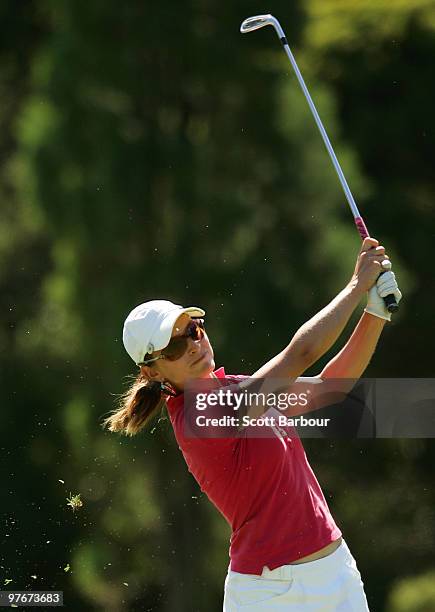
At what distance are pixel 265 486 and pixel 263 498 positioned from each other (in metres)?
0.03

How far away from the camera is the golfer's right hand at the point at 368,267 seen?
2.65m

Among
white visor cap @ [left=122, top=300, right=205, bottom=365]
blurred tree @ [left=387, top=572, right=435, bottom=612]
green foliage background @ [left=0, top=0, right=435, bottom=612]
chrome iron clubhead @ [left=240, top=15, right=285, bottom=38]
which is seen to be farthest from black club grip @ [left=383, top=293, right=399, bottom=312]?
blurred tree @ [left=387, top=572, right=435, bottom=612]

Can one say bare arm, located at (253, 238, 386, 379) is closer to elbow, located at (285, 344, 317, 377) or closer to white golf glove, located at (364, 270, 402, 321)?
elbow, located at (285, 344, 317, 377)

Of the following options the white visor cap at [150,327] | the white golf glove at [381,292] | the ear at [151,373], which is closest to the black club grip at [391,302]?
the white golf glove at [381,292]

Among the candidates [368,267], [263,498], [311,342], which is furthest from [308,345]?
[263,498]

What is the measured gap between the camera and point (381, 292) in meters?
2.69

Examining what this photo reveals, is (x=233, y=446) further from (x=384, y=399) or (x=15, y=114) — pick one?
(x=15, y=114)

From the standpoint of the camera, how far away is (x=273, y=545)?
104 inches

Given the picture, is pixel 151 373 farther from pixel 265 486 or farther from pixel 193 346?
pixel 265 486

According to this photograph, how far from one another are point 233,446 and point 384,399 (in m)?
3.70

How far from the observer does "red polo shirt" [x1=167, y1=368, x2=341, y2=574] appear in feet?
8.68

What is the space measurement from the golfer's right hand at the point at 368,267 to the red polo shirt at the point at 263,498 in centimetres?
40

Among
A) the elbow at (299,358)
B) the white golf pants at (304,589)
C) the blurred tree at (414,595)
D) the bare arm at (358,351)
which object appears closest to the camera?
the elbow at (299,358)

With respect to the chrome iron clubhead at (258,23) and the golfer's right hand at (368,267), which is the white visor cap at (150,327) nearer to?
the golfer's right hand at (368,267)
